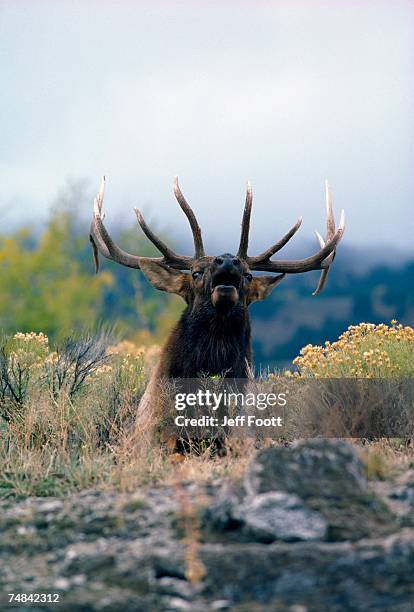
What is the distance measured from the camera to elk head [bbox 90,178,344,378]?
8.02 meters

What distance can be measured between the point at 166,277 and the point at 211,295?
80 cm

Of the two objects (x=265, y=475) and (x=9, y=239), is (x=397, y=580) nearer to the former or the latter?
(x=265, y=475)

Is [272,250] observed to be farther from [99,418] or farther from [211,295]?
[99,418]

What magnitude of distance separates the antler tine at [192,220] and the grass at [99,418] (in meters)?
1.54

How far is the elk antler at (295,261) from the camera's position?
8.56m

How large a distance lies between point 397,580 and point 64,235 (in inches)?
1285

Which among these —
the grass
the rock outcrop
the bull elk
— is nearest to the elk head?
the bull elk

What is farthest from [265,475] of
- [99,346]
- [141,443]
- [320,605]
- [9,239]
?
[9,239]

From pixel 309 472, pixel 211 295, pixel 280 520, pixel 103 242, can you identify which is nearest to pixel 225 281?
pixel 211 295

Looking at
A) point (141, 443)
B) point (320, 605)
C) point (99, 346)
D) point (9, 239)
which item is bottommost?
point (320, 605)

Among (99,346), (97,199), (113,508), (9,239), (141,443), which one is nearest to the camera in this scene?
(113,508)

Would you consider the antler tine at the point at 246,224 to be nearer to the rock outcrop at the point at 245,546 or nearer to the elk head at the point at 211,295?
the elk head at the point at 211,295

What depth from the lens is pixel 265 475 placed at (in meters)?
5.07

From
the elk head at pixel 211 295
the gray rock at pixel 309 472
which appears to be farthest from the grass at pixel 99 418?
the elk head at pixel 211 295
